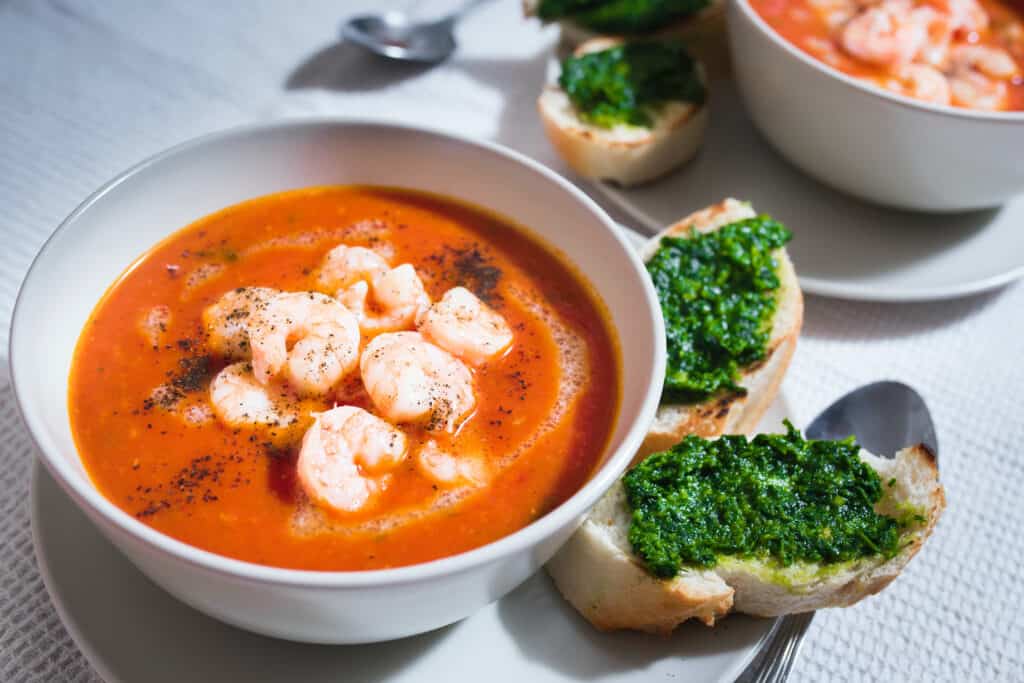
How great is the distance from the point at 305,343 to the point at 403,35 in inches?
86.0

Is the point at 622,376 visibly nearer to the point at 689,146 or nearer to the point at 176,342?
the point at 176,342

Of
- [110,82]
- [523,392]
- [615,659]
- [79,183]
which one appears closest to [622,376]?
[523,392]

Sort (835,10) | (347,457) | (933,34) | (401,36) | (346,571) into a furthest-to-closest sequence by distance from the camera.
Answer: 1. (401,36)
2. (835,10)
3. (933,34)
4. (347,457)
5. (346,571)

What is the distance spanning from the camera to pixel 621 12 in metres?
3.44

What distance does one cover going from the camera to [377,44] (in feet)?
11.8

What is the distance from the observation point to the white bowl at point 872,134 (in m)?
2.69

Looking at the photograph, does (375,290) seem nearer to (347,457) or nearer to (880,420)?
(347,457)

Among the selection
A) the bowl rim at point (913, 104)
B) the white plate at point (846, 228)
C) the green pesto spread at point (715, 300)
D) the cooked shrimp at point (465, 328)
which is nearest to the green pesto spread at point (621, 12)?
the white plate at point (846, 228)

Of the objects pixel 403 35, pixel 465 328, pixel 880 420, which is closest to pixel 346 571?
pixel 465 328

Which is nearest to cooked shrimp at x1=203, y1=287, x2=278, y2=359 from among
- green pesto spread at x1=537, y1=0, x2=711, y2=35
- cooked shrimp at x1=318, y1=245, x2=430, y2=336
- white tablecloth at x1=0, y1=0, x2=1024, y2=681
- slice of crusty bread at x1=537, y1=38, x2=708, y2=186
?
cooked shrimp at x1=318, y1=245, x2=430, y2=336

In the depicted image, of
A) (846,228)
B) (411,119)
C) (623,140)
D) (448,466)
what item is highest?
(448,466)

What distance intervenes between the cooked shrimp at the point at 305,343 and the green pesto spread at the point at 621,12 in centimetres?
199

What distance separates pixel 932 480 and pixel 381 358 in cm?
121

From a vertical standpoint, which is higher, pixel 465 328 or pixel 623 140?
pixel 465 328
